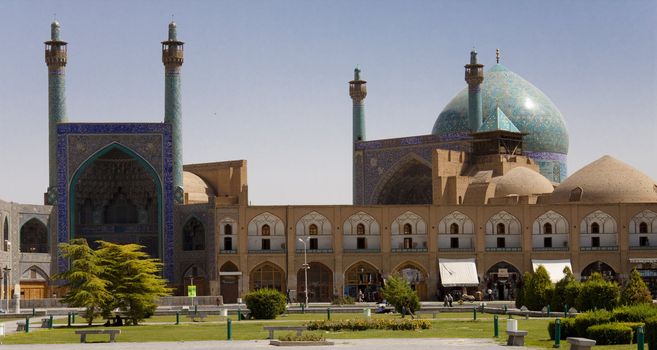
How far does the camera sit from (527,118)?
80.4 m

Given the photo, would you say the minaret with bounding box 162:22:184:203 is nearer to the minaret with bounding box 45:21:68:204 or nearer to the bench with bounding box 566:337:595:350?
the minaret with bounding box 45:21:68:204

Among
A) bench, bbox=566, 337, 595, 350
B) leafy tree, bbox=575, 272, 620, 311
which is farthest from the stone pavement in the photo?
leafy tree, bbox=575, 272, 620, 311

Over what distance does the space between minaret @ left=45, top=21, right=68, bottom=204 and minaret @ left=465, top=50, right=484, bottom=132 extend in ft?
74.9

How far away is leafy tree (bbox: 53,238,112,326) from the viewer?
4209 cm

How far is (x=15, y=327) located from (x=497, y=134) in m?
38.1

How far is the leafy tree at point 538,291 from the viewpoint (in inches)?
1843

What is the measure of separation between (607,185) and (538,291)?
22.7 metres

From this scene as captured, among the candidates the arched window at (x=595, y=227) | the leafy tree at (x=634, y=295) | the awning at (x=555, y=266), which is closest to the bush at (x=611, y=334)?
the leafy tree at (x=634, y=295)

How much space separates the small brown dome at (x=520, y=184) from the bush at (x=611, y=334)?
139ft

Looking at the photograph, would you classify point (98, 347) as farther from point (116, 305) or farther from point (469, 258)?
point (469, 258)

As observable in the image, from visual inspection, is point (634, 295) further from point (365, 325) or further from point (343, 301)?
point (343, 301)

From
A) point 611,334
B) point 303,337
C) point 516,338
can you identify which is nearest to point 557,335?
point 516,338

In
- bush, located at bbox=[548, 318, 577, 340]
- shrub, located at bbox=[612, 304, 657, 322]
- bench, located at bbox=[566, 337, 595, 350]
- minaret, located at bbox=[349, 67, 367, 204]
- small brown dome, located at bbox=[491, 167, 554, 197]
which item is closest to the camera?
bench, located at bbox=[566, 337, 595, 350]

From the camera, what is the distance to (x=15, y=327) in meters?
41.6
